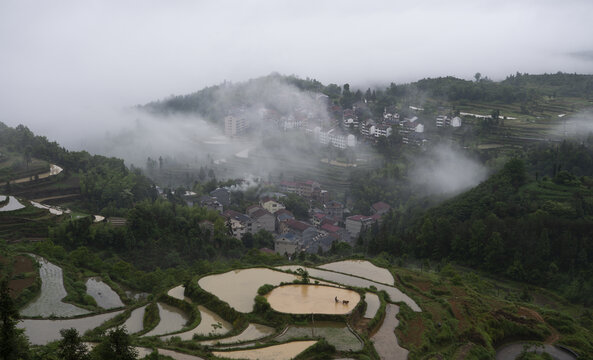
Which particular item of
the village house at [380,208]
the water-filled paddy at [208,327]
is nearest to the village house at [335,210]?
the village house at [380,208]

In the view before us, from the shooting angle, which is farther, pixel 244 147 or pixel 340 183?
pixel 244 147

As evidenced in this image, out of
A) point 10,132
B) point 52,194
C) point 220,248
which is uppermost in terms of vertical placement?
point 10,132

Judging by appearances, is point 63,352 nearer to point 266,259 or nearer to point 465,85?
point 266,259

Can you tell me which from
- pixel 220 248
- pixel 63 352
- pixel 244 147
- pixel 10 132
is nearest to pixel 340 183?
pixel 244 147

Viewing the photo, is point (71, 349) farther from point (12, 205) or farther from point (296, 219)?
point (296, 219)

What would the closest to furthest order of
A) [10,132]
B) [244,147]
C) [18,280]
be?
[18,280] → [10,132] → [244,147]

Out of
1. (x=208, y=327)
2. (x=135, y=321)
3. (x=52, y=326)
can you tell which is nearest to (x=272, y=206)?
(x=135, y=321)
